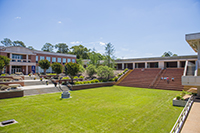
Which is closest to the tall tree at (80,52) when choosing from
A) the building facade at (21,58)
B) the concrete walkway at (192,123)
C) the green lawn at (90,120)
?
the building facade at (21,58)

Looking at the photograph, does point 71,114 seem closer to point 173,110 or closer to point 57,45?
point 173,110

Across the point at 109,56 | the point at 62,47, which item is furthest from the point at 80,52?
the point at 109,56

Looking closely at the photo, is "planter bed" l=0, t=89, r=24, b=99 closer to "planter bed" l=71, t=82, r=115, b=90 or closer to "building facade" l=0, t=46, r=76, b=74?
"planter bed" l=71, t=82, r=115, b=90

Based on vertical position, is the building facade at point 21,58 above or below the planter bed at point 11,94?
above

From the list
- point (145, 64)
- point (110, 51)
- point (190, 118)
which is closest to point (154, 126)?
point (190, 118)

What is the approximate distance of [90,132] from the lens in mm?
7379

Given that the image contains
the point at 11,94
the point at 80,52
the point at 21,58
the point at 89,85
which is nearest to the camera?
the point at 11,94

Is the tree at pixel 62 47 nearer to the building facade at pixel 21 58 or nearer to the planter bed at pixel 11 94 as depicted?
the building facade at pixel 21 58

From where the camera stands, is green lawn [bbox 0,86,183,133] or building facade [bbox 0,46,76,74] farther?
building facade [bbox 0,46,76,74]

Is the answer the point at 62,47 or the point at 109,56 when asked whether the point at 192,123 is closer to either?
the point at 109,56

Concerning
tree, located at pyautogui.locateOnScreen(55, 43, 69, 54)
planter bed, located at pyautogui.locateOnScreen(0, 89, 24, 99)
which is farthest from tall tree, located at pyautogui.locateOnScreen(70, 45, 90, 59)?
planter bed, located at pyautogui.locateOnScreen(0, 89, 24, 99)

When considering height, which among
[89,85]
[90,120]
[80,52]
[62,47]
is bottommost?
[90,120]

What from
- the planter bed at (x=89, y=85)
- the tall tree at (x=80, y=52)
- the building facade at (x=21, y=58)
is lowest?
the planter bed at (x=89, y=85)

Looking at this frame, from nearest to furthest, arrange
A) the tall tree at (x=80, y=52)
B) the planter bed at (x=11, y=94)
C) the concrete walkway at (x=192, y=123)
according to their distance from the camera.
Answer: the concrete walkway at (x=192, y=123)
the planter bed at (x=11, y=94)
the tall tree at (x=80, y=52)
